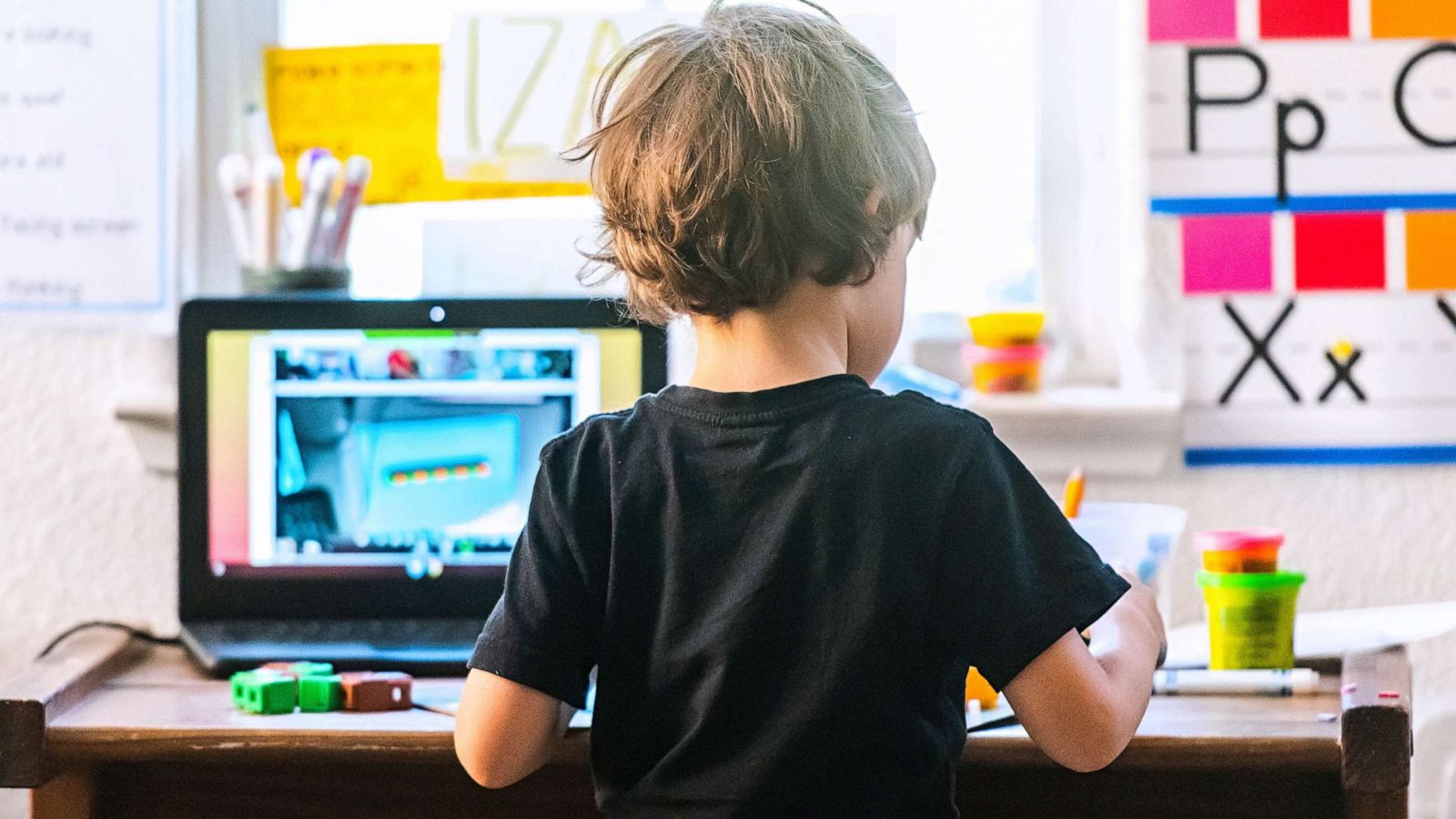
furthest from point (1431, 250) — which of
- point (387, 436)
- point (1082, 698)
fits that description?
point (387, 436)

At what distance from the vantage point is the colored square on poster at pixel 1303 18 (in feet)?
4.07

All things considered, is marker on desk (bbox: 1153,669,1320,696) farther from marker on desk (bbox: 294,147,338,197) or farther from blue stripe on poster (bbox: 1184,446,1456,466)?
marker on desk (bbox: 294,147,338,197)

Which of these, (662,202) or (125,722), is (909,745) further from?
(125,722)

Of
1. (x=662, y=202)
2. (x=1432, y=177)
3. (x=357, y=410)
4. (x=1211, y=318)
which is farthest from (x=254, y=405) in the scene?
(x=1432, y=177)

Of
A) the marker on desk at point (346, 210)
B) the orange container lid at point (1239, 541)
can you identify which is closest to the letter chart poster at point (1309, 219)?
the orange container lid at point (1239, 541)

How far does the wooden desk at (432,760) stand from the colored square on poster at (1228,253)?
1.17 ft

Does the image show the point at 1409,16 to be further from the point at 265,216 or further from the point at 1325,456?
the point at 265,216

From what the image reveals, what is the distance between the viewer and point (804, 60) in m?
0.70

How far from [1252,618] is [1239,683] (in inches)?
2.0

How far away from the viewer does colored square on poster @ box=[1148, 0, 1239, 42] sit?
49.1 inches

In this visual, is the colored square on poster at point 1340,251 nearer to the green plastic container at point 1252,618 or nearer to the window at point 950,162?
the window at point 950,162

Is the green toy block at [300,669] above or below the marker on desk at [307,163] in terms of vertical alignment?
below

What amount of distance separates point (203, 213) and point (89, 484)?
260mm

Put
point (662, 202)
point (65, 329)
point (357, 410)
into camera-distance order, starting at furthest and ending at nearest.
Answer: point (65, 329)
point (357, 410)
point (662, 202)
